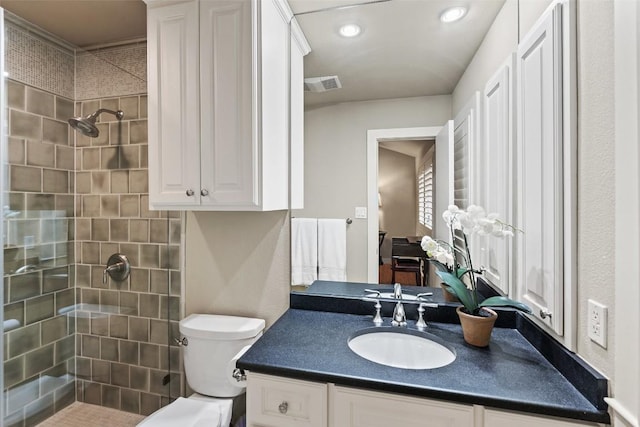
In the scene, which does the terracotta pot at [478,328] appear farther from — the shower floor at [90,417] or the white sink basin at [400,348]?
the shower floor at [90,417]

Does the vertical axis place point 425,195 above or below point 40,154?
below

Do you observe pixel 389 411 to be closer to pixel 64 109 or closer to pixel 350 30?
pixel 350 30

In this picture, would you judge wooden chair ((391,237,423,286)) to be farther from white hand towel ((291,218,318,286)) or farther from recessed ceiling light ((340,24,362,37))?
recessed ceiling light ((340,24,362,37))

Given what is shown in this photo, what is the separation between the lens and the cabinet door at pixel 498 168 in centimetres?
127

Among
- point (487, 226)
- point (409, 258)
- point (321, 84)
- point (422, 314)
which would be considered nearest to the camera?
point (487, 226)

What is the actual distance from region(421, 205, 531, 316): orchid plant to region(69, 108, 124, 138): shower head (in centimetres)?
188

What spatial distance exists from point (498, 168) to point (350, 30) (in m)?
0.95

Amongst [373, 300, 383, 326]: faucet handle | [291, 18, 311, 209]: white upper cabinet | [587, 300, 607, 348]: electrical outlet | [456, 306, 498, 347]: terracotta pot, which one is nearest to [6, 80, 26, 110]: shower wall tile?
[291, 18, 311, 209]: white upper cabinet

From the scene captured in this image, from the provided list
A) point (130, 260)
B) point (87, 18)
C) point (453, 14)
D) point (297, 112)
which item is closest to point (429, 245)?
point (297, 112)

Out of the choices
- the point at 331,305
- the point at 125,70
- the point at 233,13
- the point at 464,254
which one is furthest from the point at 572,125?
the point at 125,70

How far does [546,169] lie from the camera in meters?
1.02

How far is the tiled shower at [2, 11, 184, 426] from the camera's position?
1.75 metres

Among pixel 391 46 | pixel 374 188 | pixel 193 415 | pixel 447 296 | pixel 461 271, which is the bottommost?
pixel 193 415

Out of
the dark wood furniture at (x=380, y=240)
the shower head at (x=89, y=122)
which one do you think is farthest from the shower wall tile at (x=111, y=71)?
the dark wood furniture at (x=380, y=240)
